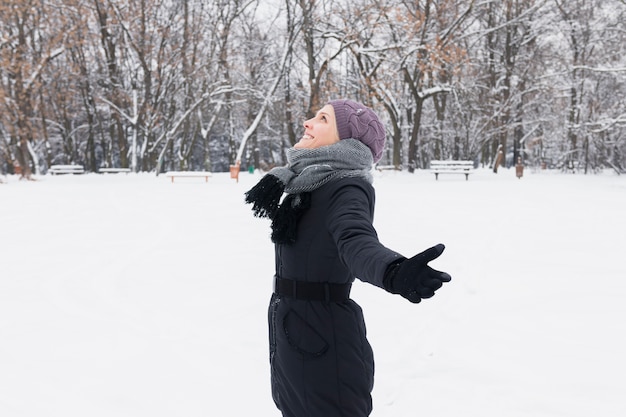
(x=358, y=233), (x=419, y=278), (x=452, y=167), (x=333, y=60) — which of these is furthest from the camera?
(x=333, y=60)

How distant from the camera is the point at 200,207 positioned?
551 inches

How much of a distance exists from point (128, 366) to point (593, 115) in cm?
2790

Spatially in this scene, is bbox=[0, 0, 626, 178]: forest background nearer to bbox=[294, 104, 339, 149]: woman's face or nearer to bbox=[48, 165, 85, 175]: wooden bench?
bbox=[48, 165, 85, 175]: wooden bench

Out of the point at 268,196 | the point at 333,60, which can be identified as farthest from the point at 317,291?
the point at 333,60

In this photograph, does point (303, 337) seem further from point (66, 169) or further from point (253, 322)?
point (66, 169)

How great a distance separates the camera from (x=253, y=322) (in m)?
5.34

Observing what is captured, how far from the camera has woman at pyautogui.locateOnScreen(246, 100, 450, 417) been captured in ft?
6.36

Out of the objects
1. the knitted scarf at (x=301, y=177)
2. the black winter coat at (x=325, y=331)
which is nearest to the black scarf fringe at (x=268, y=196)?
the knitted scarf at (x=301, y=177)

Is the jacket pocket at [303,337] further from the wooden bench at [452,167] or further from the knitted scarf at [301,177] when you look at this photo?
the wooden bench at [452,167]

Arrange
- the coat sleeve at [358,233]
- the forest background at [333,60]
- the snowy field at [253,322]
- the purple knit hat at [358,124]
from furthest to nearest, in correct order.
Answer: the forest background at [333,60], the snowy field at [253,322], the purple knit hat at [358,124], the coat sleeve at [358,233]

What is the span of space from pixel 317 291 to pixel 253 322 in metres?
3.52

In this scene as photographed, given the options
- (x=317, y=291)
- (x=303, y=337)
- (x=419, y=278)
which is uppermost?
(x=419, y=278)

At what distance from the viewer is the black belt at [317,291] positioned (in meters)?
1.98

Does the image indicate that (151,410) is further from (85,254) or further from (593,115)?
(593,115)
